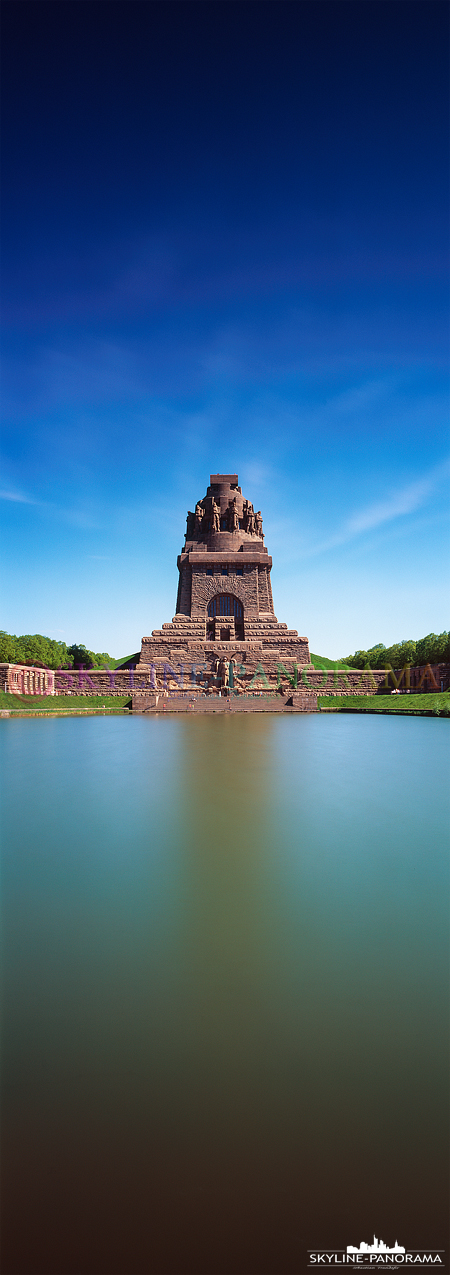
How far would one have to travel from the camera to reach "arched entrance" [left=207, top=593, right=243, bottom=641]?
122ft

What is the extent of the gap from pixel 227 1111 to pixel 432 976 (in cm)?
127

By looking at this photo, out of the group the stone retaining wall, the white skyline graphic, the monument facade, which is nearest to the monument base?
the stone retaining wall

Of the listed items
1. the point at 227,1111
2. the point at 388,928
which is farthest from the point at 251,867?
the point at 227,1111

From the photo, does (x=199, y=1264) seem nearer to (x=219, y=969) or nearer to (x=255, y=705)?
(x=219, y=969)

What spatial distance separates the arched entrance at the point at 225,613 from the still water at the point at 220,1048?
3240cm

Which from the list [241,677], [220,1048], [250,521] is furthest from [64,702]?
[220,1048]

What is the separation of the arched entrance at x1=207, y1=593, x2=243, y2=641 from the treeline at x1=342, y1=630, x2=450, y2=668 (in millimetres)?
10984

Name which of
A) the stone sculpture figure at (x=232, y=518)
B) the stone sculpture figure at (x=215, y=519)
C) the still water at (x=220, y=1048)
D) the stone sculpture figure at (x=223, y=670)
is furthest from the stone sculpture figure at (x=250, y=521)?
the still water at (x=220, y=1048)

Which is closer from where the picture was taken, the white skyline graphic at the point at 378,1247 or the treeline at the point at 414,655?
the white skyline graphic at the point at 378,1247

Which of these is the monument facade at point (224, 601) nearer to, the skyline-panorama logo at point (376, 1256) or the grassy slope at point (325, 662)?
the grassy slope at point (325, 662)

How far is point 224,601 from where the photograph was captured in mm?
39812

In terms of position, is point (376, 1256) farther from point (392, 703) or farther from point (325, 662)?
point (325, 662)

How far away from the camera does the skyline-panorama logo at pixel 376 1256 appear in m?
1.38

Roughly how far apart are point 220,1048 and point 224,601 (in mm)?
Answer: 38056
